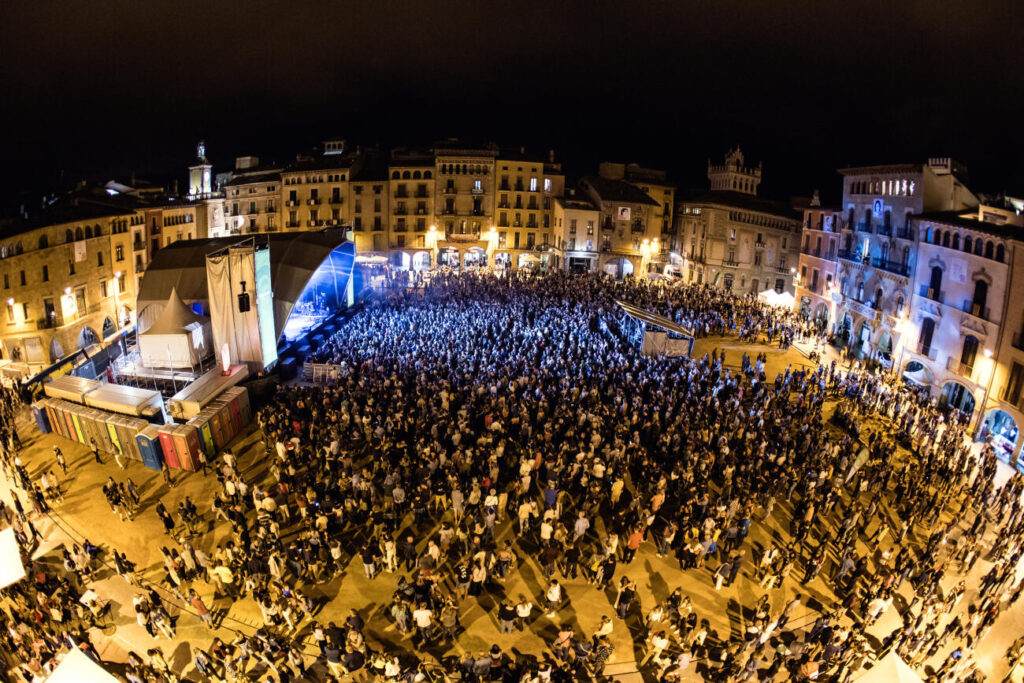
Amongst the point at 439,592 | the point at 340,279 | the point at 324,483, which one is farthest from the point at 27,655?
the point at 340,279

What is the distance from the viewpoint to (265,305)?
2380 cm

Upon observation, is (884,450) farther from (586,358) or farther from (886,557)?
(586,358)

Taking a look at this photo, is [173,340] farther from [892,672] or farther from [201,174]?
[201,174]

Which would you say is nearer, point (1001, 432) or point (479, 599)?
point (479, 599)

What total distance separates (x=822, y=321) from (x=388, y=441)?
110 ft

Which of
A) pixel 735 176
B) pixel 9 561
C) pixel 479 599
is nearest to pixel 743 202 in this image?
pixel 735 176

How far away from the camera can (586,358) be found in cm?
2448

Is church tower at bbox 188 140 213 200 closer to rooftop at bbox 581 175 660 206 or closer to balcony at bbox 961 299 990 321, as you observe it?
rooftop at bbox 581 175 660 206

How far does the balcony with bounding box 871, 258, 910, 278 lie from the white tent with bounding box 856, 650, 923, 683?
2664 centimetres

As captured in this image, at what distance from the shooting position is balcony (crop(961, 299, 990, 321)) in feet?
79.6

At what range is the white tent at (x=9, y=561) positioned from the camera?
11492mm

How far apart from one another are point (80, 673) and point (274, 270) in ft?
77.0

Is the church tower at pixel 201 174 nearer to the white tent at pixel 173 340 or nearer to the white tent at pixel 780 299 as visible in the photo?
the white tent at pixel 173 340

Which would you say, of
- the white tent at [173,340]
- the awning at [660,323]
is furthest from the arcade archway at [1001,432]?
the white tent at [173,340]
